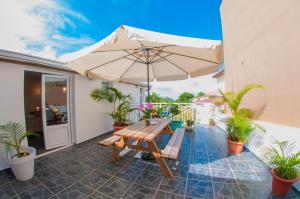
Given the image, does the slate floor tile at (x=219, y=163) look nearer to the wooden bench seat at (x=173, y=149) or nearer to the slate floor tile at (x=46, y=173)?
the wooden bench seat at (x=173, y=149)

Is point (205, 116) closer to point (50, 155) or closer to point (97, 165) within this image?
point (97, 165)

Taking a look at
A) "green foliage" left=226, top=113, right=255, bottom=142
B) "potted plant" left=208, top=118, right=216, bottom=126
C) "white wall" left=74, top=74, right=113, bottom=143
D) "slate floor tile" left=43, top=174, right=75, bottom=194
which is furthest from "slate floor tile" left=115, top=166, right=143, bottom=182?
"potted plant" left=208, top=118, right=216, bottom=126

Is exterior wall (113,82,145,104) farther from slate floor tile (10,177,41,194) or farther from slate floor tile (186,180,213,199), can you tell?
slate floor tile (186,180,213,199)

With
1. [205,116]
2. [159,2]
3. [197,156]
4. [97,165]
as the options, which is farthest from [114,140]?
[159,2]

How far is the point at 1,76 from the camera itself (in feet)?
9.45

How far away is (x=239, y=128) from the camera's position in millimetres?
3643

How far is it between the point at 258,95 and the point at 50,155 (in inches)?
238

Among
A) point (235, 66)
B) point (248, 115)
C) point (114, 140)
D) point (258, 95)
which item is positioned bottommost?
point (114, 140)

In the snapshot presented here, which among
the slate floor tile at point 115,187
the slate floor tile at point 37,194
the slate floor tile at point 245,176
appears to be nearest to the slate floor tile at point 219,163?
the slate floor tile at point 245,176

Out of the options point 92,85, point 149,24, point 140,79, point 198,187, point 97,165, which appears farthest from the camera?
point 149,24

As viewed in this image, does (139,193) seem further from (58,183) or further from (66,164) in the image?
(66,164)

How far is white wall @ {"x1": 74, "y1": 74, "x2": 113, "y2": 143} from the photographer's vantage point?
179 inches

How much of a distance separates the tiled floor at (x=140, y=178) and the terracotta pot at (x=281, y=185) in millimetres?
137

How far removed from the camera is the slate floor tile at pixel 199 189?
2.18 metres
